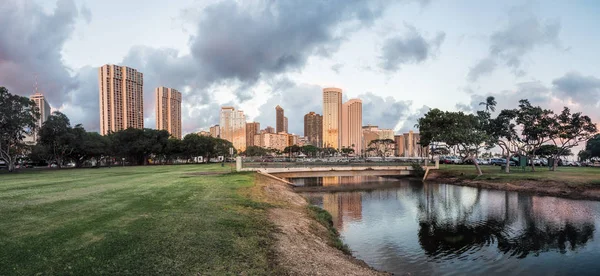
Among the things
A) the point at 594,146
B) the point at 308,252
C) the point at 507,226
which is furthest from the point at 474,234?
the point at 594,146

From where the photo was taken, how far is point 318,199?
4153 cm

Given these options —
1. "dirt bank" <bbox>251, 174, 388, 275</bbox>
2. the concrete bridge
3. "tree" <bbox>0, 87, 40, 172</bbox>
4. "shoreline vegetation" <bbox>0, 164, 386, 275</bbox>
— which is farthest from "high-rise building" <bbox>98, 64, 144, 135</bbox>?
"dirt bank" <bbox>251, 174, 388, 275</bbox>

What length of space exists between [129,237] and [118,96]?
162893 mm

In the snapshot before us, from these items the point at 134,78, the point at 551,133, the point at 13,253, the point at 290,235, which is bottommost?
the point at 290,235

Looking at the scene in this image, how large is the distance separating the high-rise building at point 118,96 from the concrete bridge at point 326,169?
121 m

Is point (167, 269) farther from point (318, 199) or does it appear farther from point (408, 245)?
point (318, 199)

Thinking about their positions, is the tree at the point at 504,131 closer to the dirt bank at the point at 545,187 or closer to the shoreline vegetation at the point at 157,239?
the dirt bank at the point at 545,187

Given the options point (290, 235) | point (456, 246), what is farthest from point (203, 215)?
point (456, 246)

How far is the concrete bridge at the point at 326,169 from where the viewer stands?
55850mm

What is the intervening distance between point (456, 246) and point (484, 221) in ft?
30.6

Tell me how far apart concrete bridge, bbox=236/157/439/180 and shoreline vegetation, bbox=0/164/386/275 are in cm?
3386

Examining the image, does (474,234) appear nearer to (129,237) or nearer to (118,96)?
(129,237)

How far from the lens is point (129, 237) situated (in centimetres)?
1211

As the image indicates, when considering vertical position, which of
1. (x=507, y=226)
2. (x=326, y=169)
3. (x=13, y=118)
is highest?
(x=13, y=118)
